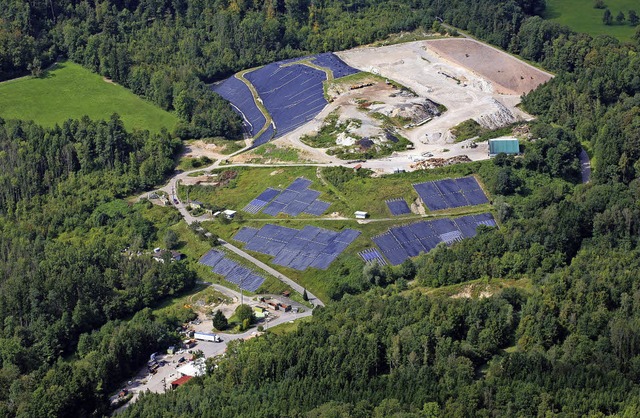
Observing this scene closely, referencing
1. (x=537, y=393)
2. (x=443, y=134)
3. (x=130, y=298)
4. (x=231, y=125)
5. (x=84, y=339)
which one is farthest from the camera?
(x=231, y=125)

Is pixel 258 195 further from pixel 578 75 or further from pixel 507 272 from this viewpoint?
pixel 578 75

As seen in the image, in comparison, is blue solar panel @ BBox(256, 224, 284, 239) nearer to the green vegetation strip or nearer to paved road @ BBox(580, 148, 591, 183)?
the green vegetation strip

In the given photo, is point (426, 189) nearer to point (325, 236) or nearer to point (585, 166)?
point (325, 236)

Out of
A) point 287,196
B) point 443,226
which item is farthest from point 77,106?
point 443,226

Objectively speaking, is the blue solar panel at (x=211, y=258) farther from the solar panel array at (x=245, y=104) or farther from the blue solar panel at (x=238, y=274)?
the solar panel array at (x=245, y=104)

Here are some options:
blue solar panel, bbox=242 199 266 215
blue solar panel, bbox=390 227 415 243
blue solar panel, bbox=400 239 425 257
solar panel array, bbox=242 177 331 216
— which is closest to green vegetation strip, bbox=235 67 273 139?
solar panel array, bbox=242 177 331 216

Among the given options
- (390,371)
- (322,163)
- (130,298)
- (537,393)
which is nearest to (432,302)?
(390,371)
